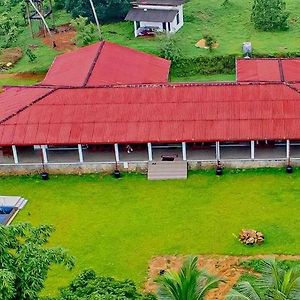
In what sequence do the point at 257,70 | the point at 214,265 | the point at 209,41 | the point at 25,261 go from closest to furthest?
the point at 25,261, the point at 214,265, the point at 257,70, the point at 209,41

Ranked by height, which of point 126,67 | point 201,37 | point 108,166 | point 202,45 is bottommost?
point 201,37

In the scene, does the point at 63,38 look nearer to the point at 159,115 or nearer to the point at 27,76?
the point at 27,76

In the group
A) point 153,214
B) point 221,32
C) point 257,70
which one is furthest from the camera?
point 221,32

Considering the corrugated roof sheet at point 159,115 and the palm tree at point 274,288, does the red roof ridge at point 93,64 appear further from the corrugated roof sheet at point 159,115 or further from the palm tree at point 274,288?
the palm tree at point 274,288

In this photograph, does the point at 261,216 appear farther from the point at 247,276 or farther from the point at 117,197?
the point at 117,197

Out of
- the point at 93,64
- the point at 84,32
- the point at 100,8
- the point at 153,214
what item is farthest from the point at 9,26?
the point at 153,214

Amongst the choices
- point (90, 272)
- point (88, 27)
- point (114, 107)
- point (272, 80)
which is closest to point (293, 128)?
point (272, 80)
